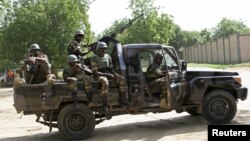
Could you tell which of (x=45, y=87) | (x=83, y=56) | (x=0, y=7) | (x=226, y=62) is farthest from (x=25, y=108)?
(x=226, y=62)

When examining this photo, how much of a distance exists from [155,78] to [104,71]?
119cm

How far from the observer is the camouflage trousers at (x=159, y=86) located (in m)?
9.80

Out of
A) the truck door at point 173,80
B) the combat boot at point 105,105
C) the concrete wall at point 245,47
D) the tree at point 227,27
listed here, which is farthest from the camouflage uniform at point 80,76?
the tree at point 227,27

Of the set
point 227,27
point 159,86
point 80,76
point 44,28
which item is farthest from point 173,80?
point 227,27

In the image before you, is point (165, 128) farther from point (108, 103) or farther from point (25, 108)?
point (25, 108)

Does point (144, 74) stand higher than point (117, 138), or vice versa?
point (144, 74)

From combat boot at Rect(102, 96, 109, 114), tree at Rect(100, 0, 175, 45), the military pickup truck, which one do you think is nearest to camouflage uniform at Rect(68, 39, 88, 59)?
the military pickup truck

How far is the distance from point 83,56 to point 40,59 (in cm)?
105

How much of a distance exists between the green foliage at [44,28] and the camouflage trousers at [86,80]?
79.1 ft

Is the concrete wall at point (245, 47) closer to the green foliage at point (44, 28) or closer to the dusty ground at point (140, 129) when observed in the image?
the green foliage at point (44, 28)

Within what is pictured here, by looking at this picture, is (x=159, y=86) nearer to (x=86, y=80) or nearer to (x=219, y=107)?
(x=219, y=107)

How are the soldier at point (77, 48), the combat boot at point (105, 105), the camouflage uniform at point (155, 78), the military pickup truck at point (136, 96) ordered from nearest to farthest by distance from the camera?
the military pickup truck at point (136, 96)
the combat boot at point (105, 105)
the camouflage uniform at point (155, 78)
the soldier at point (77, 48)

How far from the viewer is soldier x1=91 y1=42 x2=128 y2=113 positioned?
377 inches

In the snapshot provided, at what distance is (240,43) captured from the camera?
174ft
